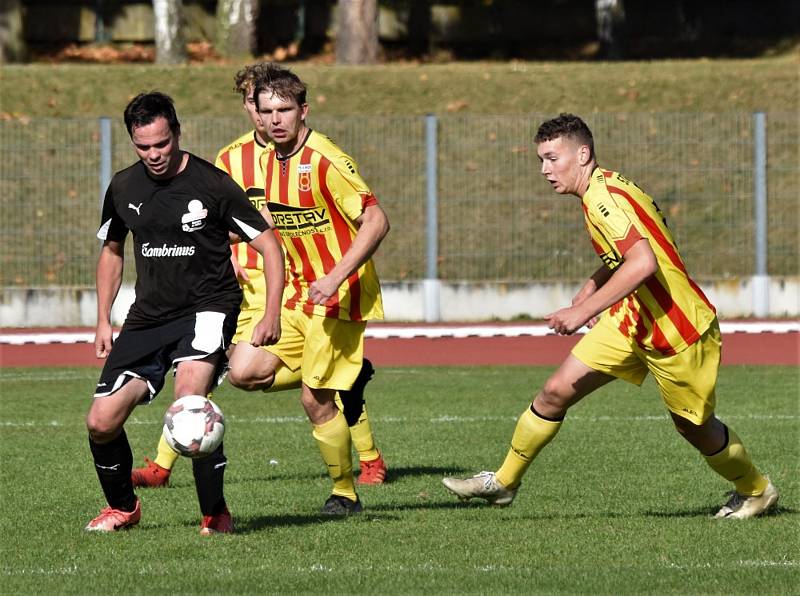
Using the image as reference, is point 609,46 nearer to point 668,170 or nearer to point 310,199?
point 668,170

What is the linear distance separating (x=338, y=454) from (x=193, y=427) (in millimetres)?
1190

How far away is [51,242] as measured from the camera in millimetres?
19969

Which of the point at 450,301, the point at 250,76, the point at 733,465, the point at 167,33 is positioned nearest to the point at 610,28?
the point at 167,33

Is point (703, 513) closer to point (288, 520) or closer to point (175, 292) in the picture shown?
point (288, 520)

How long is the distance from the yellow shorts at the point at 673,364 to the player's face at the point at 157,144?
7.12 ft

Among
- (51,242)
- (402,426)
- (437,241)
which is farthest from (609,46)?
(402,426)

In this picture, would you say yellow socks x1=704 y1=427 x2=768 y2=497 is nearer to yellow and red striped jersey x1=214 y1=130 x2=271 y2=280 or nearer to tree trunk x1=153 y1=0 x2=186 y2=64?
yellow and red striped jersey x1=214 y1=130 x2=271 y2=280

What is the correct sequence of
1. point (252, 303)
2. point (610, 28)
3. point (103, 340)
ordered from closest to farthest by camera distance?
point (103, 340), point (252, 303), point (610, 28)

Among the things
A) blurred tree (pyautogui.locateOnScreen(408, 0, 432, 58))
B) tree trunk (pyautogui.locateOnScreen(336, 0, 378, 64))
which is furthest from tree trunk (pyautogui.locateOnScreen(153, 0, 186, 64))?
blurred tree (pyautogui.locateOnScreen(408, 0, 432, 58))

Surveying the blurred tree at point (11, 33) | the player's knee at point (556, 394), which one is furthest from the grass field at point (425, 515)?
the blurred tree at point (11, 33)

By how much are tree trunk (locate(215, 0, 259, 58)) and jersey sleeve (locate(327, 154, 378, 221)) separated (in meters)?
20.9

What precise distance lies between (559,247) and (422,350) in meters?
3.83

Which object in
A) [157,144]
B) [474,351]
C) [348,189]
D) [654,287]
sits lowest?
[474,351]

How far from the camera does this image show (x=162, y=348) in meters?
7.28
